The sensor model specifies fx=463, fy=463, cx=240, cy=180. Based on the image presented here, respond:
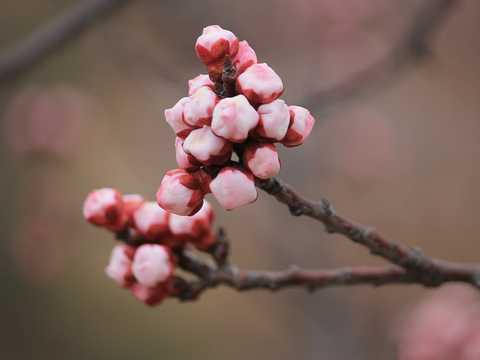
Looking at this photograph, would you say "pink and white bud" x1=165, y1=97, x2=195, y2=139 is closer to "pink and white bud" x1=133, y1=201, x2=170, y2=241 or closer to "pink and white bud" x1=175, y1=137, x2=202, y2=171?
"pink and white bud" x1=175, y1=137, x2=202, y2=171

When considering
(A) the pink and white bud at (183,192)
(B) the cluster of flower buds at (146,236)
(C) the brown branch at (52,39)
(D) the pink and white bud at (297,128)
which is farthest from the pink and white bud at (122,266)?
(C) the brown branch at (52,39)

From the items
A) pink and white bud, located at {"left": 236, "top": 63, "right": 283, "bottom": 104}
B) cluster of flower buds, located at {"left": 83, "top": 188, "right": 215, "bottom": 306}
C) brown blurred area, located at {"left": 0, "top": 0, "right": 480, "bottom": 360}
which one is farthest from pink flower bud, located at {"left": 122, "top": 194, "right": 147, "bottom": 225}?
brown blurred area, located at {"left": 0, "top": 0, "right": 480, "bottom": 360}

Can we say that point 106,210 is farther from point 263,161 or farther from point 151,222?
point 263,161

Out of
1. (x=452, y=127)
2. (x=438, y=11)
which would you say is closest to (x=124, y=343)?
(x=452, y=127)

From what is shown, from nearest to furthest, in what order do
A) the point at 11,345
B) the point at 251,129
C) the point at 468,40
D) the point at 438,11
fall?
the point at 251,129 < the point at 438,11 < the point at 468,40 < the point at 11,345

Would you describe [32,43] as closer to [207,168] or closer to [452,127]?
[207,168]
